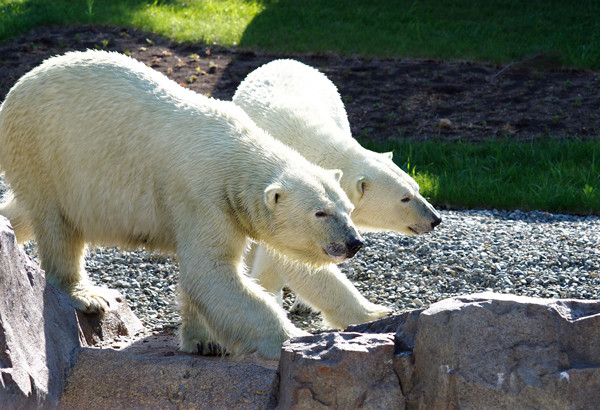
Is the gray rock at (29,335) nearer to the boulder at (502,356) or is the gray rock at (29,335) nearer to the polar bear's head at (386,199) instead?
the boulder at (502,356)

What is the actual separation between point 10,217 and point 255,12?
9237 millimetres

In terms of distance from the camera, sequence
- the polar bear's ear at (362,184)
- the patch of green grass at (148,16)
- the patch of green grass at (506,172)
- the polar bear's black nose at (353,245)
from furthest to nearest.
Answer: the patch of green grass at (148,16) → the patch of green grass at (506,172) → the polar bear's ear at (362,184) → the polar bear's black nose at (353,245)

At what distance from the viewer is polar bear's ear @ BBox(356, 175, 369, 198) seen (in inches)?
203

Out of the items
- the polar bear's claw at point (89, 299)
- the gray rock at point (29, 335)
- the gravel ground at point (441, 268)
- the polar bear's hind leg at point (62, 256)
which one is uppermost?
the gray rock at point (29, 335)

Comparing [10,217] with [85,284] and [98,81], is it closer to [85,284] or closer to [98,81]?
[85,284]

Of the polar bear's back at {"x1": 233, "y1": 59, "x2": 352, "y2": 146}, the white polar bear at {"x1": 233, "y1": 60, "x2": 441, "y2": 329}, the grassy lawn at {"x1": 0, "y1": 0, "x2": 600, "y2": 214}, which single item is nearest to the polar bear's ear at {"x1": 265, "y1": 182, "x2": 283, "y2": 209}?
the white polar bear at {"x1": 233, "y1": 60, "x2": 441, "y2": 329}

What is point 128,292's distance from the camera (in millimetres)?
5594

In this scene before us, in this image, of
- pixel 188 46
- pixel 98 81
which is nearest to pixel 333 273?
pixel 98 81

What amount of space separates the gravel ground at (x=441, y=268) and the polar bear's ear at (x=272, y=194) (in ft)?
4.81

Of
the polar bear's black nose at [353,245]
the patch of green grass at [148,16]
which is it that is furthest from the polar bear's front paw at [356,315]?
the patch of green grass at [148,16]

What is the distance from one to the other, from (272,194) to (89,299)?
1.28 metres

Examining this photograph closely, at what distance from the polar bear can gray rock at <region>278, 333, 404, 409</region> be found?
0.80 m

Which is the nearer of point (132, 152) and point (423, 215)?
point (132, 152)

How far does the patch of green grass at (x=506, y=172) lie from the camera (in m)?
7.38
